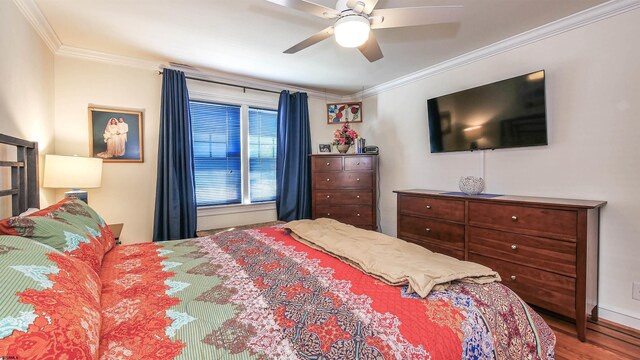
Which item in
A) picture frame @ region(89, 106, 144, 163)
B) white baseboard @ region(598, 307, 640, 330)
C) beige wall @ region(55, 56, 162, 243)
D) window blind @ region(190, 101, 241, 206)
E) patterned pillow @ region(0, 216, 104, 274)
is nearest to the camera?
patterned pillow @ region(0, 216, 104, 274)

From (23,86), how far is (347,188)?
10.4ft

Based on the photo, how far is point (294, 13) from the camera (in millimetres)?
2156

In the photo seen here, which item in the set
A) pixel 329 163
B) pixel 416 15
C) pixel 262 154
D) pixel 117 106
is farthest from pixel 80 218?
pixel 329 163

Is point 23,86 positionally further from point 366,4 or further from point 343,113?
point 343,113

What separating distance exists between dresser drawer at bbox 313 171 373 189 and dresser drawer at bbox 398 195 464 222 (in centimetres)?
64

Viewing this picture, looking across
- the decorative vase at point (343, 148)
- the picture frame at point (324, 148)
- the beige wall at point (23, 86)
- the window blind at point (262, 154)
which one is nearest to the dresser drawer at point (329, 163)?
the decorative vase at point (343, 148)

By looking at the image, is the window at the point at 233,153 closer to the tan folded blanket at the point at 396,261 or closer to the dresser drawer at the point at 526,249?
the tan folded blanket at the point at 396,261

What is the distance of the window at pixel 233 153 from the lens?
11.6ft

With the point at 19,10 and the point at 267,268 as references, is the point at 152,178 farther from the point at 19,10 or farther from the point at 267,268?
the point at 267,268

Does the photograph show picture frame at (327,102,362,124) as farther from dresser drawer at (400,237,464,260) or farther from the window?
dresser drawer at (400,237,464,260)

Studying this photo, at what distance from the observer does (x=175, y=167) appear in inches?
A: 125

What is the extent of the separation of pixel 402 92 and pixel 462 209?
6.08 feet

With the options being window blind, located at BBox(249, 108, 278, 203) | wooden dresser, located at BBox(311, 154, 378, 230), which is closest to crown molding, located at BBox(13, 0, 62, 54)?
window blind, located at BBox(249, 108, 278, 203)

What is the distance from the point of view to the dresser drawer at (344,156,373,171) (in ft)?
12.3
